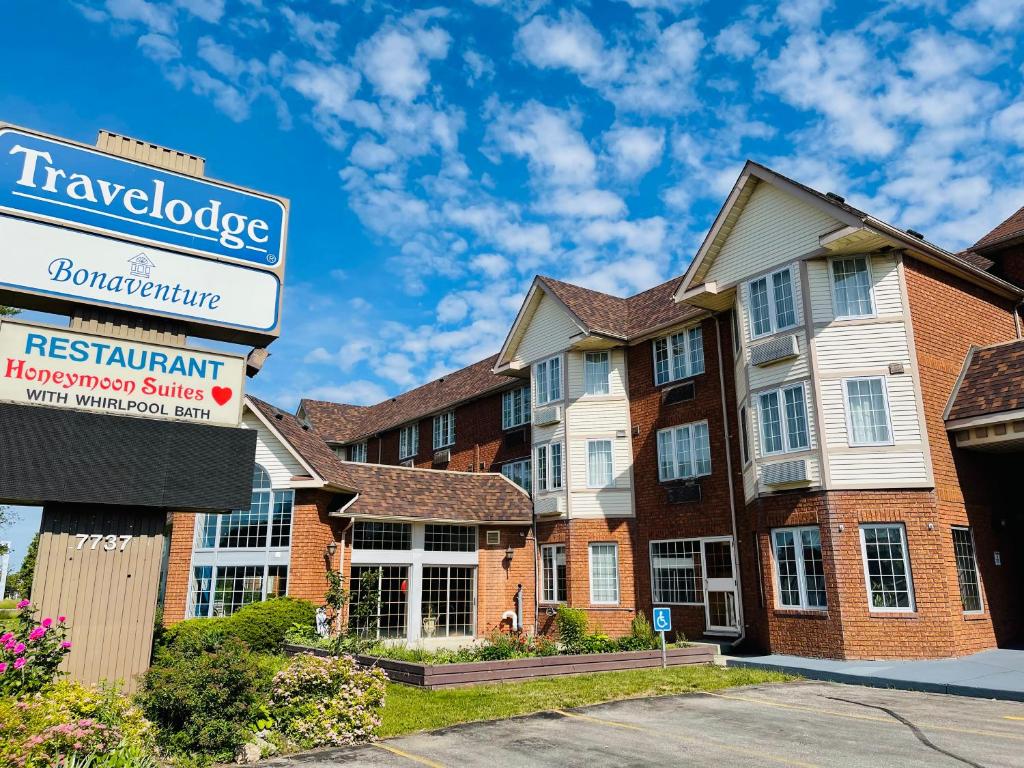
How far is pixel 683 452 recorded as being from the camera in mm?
23594

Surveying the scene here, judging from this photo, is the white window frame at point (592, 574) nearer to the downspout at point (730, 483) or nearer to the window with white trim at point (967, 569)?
the downspout at point (730, 483)

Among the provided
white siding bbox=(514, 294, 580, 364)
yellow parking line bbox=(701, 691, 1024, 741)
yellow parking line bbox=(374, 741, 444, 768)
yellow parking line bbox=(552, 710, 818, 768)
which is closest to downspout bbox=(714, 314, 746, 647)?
white siding bbox=(514, 294, 580, 364)

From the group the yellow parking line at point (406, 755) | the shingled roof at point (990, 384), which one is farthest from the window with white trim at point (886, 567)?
the yellow parking line at point (406, 755)

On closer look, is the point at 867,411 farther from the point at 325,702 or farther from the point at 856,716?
the point at 325,702

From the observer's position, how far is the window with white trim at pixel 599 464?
25.5 meters

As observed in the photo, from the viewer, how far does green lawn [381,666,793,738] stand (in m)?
11.5

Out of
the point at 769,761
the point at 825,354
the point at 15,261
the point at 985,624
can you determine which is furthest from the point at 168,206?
the point at 985,624

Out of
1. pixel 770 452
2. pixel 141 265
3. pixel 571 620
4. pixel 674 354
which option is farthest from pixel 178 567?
pixel 770 452

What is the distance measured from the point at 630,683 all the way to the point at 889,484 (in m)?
7.84

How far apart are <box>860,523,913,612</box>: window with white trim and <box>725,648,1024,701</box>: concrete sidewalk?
4.24ft

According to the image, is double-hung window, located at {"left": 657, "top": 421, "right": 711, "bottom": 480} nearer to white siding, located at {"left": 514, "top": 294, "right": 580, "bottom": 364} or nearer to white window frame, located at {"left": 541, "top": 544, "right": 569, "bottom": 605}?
white window frame, located at {"left": 541, "top": 544, "right": 569, "bottom": 605}

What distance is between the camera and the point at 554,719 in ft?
37.6

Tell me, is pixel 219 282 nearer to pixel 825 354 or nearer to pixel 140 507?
pixel 140 507

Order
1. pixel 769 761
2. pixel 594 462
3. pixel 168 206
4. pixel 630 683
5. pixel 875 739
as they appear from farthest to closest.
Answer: pixel 594 462
pixel 630 683
pixel 168 206
pixel 875 739
pixel 769 761
